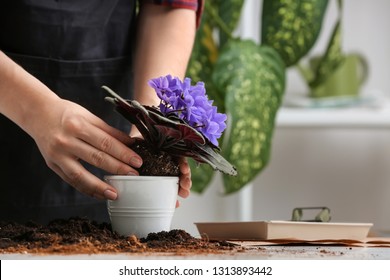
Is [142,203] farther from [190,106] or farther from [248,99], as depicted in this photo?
[248,99]

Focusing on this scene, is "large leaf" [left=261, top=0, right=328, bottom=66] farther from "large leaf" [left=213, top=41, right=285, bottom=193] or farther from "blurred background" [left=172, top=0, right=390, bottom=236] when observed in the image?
"blurred background" [left=172, top=0, right=390, bottom=236]

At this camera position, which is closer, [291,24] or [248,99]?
[248,99]

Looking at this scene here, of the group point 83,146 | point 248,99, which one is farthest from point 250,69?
point 83,146

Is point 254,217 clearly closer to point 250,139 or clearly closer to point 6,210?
point 250,139

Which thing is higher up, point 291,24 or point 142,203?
point 291,24

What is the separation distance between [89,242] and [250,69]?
1430 mm

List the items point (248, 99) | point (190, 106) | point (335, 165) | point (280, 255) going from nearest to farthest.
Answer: point (280, 255) < point (190, 106) < point (248, 99) < point (335, 165)

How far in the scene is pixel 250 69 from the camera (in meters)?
2.18

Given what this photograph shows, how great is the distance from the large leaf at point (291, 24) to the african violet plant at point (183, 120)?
1.46 meters

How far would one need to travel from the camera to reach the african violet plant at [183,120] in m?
0.88

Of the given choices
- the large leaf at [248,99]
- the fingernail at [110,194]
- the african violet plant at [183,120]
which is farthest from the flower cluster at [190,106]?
the large leaf at [248,99]

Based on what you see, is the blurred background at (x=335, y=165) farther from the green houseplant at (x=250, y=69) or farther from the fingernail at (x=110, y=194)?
the fingernail at (x=110, y=194)

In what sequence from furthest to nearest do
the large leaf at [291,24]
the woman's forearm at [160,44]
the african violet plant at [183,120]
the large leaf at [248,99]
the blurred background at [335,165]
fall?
the blurred background at [335,165] → the large leaf at [291,24] → the large leaf at [248,99] → the woman's forearm at [160,44] → the african violet plant at [183,120]

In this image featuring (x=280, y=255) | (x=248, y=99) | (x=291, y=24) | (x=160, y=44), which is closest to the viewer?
(x=280, y=255)
